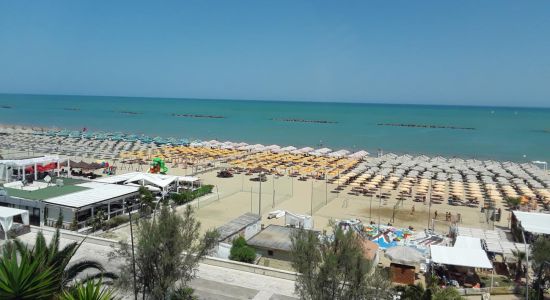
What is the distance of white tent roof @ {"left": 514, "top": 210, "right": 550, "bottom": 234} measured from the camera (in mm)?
16577

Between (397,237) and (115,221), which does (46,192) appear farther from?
(397,237)

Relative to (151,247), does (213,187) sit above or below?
below

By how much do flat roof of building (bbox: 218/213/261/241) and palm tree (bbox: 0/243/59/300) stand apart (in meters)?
8.90


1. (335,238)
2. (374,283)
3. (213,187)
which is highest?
(335,238)

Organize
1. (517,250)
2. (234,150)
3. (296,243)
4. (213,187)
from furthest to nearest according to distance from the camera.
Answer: (234,150), (213,187), (517,250), (296,243)

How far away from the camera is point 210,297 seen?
1150 cm

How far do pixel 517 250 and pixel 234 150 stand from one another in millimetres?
33120

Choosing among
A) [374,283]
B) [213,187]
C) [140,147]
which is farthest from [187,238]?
[140,147]

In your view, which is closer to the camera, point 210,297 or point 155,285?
point 155,285

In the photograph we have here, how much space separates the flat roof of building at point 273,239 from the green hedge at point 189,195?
286 inches

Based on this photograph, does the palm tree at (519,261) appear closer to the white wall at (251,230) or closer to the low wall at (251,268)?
the low wall at (251,268)

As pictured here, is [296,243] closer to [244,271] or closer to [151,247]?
[151,247]

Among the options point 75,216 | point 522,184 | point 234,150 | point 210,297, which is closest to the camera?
point 210,297

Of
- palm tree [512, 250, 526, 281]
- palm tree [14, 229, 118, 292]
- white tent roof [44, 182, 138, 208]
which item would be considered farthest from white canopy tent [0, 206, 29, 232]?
palm tree [512, 250, 526, 281]
